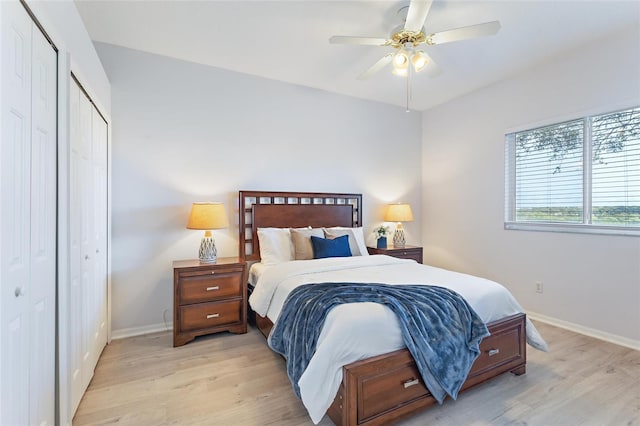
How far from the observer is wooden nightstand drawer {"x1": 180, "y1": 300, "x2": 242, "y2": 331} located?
293 cm

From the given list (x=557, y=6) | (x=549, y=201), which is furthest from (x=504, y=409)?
(x=557, y=6)

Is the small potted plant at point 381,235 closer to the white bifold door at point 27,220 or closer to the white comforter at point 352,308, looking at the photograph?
the white comforter at point 352,308

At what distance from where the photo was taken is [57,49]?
1650 mm

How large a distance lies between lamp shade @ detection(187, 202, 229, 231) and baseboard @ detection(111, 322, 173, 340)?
3.78 feet

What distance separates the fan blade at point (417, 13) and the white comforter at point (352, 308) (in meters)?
1.95

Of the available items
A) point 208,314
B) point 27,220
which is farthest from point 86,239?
point 208,314

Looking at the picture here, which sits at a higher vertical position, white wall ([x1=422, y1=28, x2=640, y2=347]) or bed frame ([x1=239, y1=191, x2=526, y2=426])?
white wall ([x1=422, y1=28, x2=640, y2=347])

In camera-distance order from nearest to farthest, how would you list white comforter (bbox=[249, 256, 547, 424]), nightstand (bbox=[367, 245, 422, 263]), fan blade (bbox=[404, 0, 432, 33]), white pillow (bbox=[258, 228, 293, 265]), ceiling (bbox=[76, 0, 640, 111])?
white comforter (bbox=[249, 256, 547, 424])
fan blade (bbox=[404, 0, 432, 33])
ceiling (bbox=[76, 0, 640, 111])
white pillow (bbox=[258, 228, 293, 265])
nightstand (bbox=[367, 245, 422, 263])

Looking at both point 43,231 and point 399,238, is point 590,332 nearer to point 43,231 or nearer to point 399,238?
point 399,238

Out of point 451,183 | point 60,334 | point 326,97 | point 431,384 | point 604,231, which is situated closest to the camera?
point 60,334

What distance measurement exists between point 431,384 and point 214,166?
9.86 feet

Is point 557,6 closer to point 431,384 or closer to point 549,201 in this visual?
point 549,201

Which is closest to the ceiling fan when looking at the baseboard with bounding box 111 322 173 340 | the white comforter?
the white comforter

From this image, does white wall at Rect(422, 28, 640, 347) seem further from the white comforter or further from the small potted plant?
the white comforter
